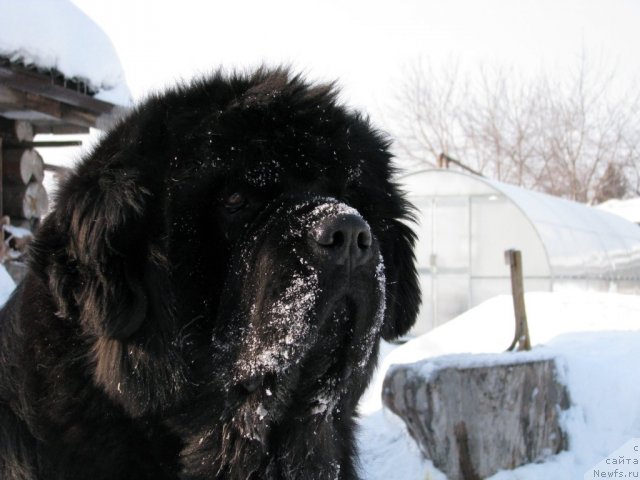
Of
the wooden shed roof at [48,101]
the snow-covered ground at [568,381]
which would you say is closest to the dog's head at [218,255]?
the snow-covered ground at [568,381]

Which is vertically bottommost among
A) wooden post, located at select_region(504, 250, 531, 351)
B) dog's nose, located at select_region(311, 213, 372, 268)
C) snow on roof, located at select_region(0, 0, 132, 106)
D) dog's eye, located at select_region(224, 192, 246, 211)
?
wooden post, located at select_region(504, 250, 531, 351)

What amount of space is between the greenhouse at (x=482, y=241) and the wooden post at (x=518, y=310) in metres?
7.45

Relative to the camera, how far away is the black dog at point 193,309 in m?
2.06

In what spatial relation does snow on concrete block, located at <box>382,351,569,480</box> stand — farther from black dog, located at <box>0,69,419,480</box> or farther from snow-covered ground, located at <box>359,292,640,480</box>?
Answer: black dog, located at <box>0,69,419,480</box>

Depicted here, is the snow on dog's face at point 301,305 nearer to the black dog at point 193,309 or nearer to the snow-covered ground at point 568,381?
the black dog at point 193,309

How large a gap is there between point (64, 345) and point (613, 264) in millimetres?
17162

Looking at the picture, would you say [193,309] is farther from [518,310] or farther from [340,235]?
[518,310]

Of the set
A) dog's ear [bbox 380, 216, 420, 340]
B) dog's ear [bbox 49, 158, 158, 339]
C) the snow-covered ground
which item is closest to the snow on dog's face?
dog's ear [bbox 49, 158, 158, 339]

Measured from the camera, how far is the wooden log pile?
8.27m

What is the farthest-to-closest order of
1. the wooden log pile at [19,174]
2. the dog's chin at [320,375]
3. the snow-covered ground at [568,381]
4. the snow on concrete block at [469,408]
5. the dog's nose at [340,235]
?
the wooden log pile at [19,174]
the snow-covered ground at [568,381]
the snow on concrete block at [469,408]
the dog's chin at [320,375]
the dog's nose at [340,235]

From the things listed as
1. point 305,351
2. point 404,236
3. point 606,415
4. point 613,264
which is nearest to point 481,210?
point 613,264

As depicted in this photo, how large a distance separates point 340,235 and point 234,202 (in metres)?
0.44

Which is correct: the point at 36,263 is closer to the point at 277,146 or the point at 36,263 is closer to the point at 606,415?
the point at 277,146

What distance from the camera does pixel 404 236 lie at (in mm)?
3037
